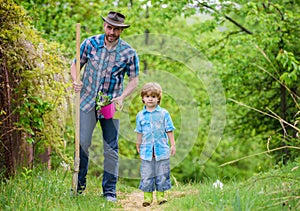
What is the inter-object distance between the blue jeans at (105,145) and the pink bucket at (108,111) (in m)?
0.06

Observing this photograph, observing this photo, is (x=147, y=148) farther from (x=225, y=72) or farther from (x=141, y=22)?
(x=141, y=22)

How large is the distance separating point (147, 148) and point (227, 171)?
47.2 feet

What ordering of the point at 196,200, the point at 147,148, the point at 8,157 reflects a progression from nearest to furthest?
the point at 196,200
the point at 147,148
the point at 8,157

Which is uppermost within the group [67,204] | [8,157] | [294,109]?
[67,204]

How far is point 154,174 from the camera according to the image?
499 centimetres

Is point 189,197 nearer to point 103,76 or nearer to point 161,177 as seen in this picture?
point 161,177

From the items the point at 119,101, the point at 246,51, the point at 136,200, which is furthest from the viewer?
the point at 246,51

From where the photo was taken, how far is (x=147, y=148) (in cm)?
492

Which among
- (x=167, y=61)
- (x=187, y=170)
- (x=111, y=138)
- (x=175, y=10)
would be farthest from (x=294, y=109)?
(x=187, y=170)

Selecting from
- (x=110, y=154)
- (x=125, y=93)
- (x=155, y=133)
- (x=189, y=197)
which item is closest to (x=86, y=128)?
(x=110, y=154)

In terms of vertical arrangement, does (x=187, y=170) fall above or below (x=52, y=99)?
below

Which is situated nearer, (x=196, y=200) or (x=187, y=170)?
(x=196, y=200)

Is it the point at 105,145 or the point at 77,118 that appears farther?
the point at 105,145

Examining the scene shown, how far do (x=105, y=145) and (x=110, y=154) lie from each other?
0.34ft
